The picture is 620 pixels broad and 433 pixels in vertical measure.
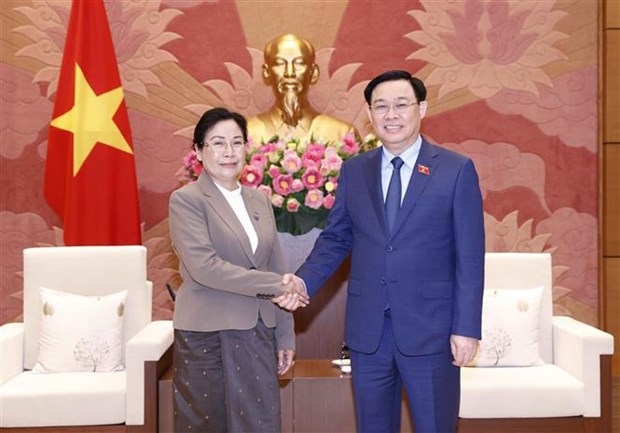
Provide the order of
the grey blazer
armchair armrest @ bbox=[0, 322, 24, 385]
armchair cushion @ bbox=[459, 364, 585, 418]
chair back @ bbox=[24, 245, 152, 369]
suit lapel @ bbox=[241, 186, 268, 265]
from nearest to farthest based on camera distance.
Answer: the grey blazer, suit lapel @ bbox=[241, 186, 268, 265], armchair cushion @ bbox=[459, 364, 585, 418], armchair armrest @ bbox=[0, 322, 24, 385], chair back @ bbox=[24, 245, 152, 369]

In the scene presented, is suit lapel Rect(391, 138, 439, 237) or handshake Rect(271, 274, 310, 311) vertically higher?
suit lapel Rect(391, 138, 439, 237)

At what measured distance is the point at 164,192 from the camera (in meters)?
4.67

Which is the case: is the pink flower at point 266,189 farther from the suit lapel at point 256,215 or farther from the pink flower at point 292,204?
the suit lapel at point 256,215

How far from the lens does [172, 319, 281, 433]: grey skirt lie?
228 cm

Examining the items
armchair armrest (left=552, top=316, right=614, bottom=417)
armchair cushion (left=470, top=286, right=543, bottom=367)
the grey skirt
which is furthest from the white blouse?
armchair armrest (left=552, top=316, right=614, bottom=417)

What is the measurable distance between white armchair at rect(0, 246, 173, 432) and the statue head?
129 cm

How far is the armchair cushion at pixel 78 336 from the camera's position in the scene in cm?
333

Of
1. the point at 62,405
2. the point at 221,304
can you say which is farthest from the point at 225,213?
the point at 62,405

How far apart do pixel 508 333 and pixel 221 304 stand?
170 cm

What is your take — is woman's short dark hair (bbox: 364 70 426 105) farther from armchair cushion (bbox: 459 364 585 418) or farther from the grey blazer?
armchair cushion (bbox: 459 364 585 418)

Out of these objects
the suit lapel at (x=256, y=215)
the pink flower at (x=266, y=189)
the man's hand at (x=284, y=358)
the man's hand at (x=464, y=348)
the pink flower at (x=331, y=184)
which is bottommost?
the man's hand at (x=284, y=358)

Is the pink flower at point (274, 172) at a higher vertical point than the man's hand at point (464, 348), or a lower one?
higher

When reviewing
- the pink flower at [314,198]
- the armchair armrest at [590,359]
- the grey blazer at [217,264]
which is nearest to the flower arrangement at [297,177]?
the pink flower at [314,198]

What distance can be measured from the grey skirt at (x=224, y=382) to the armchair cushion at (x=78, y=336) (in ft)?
3.80
